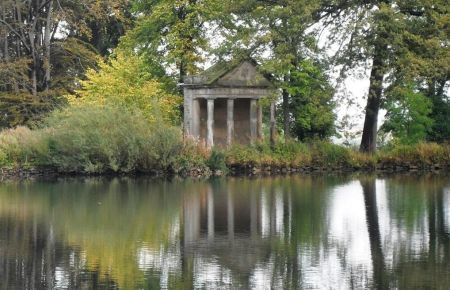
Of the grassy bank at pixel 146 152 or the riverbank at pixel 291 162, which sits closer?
the grassy bank at pixel 146 152

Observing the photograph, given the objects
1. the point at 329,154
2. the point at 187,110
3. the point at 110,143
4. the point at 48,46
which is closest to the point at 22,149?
the point at 110,143

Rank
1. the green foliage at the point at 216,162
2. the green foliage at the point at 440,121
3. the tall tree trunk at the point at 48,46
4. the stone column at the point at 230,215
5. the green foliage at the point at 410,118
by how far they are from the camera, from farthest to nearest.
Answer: the tall tree trunk at the point at 48,46 < the green foliage at the point at 440,121 < the green foliage at the point at 410,118 < the green foliage at the point at 216,162 < the stone column at the point at 230,215

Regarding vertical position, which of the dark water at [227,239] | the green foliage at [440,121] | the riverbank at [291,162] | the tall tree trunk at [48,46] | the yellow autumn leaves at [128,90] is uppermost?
the tall tree trunk at [48,46]

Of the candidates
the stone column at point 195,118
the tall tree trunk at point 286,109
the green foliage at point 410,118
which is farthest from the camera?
the stone column at point 195,118

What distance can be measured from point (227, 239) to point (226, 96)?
26.1 meters

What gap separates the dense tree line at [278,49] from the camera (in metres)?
34.4

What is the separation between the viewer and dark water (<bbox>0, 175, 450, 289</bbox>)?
10.8 metres

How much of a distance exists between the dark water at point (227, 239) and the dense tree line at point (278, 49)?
419 inches

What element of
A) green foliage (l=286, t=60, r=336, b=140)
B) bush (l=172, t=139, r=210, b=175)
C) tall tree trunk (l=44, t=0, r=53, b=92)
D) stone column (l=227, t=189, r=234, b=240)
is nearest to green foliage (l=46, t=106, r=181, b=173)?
bush (l=172, t=139, r=210, b=175)

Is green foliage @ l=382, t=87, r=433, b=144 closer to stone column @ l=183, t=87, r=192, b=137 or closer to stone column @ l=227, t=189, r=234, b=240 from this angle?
stone column @ l=183, t=87, r=192, b=137

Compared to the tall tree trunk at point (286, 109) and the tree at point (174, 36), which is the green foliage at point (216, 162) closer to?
the tall tree trunk at point (286, 109)

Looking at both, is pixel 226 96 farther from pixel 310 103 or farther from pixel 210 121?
pixel 310 103

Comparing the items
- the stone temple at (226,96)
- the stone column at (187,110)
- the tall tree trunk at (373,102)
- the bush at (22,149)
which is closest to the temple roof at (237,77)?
the stone temple at (226,96)

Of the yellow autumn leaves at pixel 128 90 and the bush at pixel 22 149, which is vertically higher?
the yellow autumn leaves at pixel 128 90
